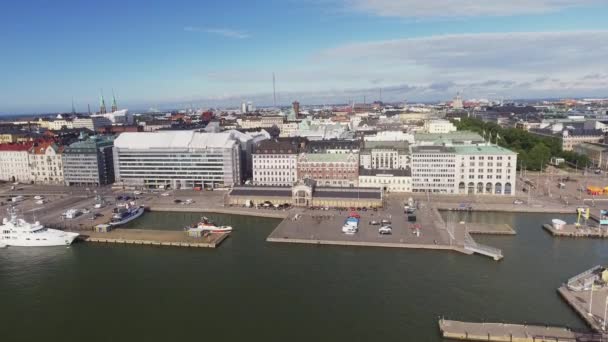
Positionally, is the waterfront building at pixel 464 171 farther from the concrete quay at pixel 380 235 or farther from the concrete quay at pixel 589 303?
the concrete quay at pixel 589 303

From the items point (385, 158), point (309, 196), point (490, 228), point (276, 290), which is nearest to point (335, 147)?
point (385, 158)

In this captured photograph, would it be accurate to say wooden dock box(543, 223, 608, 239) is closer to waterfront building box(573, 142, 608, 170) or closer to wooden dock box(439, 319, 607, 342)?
wooden dock box(439, 319, 607, 342)

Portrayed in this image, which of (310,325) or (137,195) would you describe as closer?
(310,325)

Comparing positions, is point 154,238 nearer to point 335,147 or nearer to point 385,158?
point 335,147

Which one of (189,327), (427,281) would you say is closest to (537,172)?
(427,281)

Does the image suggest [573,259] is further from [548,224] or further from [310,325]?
[310,325]

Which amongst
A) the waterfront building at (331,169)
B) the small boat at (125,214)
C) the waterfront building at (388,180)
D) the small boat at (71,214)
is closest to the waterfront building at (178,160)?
the waterfront building at (331,169)
